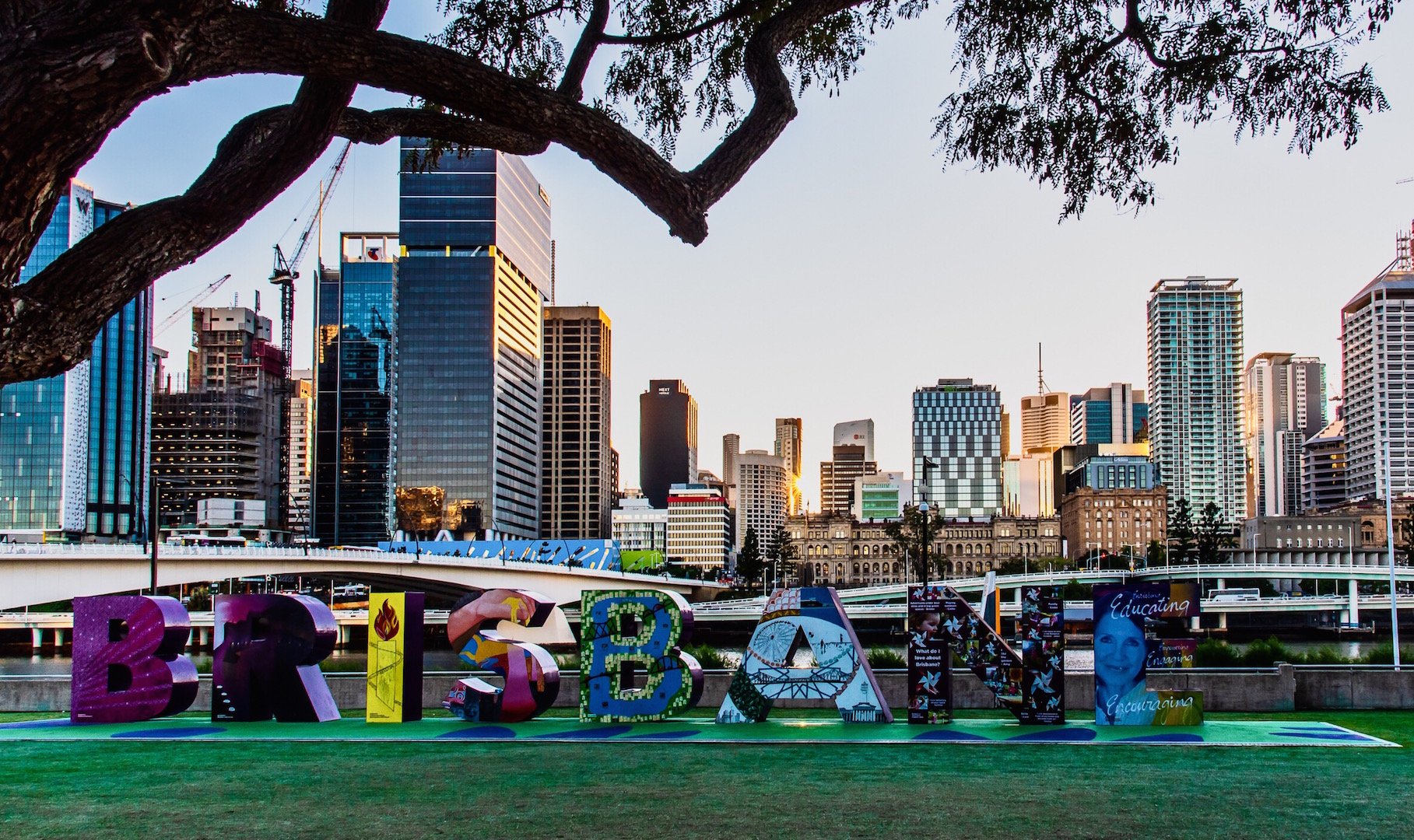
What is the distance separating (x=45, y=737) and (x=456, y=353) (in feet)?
528

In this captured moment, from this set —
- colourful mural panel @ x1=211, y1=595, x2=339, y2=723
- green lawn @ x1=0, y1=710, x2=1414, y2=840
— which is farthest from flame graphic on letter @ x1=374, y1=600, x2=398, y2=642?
green lawn @ x1=0, y1=710, x2=1414, y2=840

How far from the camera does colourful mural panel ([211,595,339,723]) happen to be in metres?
19.3

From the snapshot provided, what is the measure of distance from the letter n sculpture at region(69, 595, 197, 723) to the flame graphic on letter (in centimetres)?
321

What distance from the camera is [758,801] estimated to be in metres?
10.6

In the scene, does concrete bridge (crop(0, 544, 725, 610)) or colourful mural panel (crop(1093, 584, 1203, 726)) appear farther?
concrete bridge (crop(0, 544, 725, 610))

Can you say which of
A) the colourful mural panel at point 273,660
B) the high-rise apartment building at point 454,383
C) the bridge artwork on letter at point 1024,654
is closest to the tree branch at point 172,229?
the bridge artwork on letter at point 1024,654

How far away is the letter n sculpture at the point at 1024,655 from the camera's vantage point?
17.4 m

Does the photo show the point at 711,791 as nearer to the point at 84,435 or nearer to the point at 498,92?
the point at 498,92

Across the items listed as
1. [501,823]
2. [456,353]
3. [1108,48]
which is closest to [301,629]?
[501,823]

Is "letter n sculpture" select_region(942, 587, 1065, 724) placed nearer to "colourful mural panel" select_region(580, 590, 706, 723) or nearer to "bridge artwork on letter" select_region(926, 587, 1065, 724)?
"bridge artwork on letter" select_region(926, 587, 1065, 724)

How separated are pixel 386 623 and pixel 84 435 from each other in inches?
7067

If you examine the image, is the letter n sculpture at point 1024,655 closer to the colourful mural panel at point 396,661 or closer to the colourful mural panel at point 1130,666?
the colourful mural panel at point 1130,666

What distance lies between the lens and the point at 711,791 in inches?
447

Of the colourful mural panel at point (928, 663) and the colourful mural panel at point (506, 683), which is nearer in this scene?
the colourful mural panel at point (928, 663)
